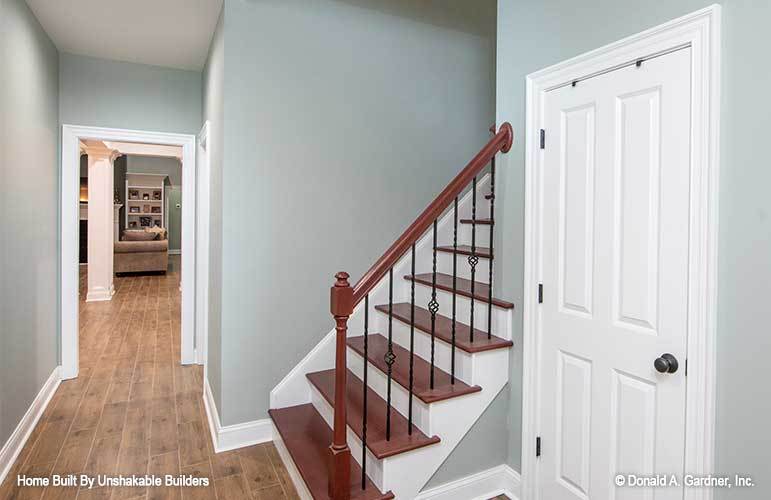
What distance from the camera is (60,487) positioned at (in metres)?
2.38

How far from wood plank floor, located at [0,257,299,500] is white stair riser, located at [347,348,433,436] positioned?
0.68m

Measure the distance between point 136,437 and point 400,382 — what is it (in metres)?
A: 1.86

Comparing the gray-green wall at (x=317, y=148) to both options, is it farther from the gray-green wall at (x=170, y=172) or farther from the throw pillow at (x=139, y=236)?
the gray-green wall at (x=170, y=172)

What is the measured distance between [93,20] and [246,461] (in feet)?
10.1

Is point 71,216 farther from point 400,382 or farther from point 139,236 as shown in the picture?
point 139,236

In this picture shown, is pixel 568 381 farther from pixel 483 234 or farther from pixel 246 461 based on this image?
pixel 246 461

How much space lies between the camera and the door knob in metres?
1.60

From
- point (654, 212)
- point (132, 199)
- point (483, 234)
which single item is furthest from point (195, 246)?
point (132, 199)

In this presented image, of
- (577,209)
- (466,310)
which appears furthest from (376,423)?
(577,209)

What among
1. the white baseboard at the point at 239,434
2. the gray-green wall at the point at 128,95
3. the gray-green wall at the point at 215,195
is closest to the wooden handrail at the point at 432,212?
the gray-green wall at the point at 215,195

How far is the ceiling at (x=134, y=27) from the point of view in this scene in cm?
292

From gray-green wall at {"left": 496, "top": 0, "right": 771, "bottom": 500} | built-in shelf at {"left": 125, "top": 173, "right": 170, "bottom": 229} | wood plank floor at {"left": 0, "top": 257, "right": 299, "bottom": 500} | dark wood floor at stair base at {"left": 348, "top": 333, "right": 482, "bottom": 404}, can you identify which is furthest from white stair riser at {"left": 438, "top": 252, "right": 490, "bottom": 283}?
built-in shelf at {"left": 125, "top": 173, "right": 170, "bottom": 229}

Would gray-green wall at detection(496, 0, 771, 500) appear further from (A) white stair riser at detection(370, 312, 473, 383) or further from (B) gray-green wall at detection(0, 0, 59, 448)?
(B) gray-green wall at detection(0, 0, 59, 448)

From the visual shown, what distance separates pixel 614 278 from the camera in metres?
1.84
